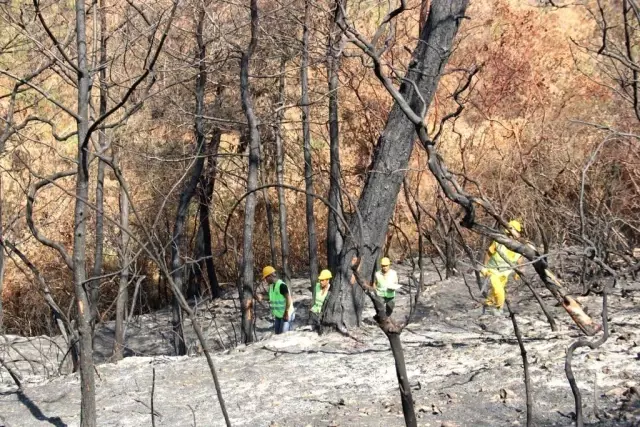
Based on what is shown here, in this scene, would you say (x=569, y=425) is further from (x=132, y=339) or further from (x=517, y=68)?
(x=517, y=68)

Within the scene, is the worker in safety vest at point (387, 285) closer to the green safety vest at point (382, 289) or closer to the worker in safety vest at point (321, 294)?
the green safety vest at point (382, 289)

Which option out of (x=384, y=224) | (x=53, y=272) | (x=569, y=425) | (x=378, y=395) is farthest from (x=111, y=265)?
(x=569, y=425)

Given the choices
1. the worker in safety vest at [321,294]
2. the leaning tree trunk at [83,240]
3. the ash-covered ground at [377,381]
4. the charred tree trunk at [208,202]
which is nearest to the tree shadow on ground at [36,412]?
the ash-covered ground at [377,381]

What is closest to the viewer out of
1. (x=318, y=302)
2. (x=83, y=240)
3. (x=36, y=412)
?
(x=83, y=240)

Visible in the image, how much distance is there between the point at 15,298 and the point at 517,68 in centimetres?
1449

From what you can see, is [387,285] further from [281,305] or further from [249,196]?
[249,196]

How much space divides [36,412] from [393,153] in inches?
188

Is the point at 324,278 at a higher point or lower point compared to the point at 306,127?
lower

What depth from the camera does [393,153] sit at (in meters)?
9.20

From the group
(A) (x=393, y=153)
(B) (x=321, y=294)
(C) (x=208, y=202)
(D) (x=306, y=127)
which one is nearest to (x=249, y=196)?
(B) (x=321, y=294)

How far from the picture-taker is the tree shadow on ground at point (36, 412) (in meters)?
8.12

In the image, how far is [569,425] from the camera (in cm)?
621

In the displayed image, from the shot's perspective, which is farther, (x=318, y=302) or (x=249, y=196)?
(x=249, y=196)

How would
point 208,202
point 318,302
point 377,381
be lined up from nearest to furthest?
1. point 377,381
2. point 318,302
3. point 208,202
